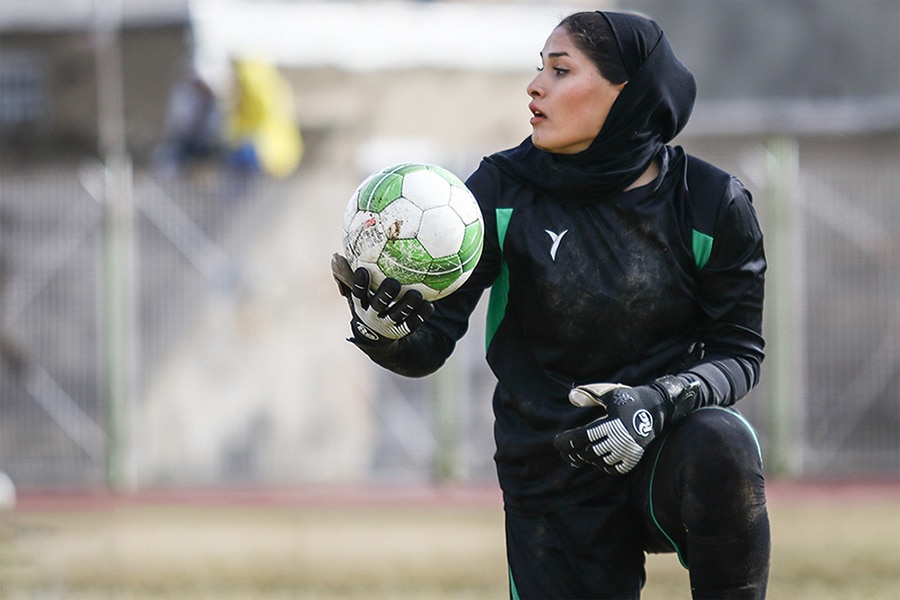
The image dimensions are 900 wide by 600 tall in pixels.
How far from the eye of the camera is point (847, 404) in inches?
482

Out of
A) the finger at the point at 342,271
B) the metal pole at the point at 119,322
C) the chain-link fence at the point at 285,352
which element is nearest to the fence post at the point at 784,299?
the chain-link fence at the point at 285,352

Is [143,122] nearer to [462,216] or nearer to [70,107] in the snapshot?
[70,107]

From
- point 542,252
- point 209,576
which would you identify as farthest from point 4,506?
point 542,252

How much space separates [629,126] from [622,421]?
A: 85cm

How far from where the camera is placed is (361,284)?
142 inches

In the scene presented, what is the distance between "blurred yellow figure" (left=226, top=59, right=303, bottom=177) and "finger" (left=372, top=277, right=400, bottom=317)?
961cm

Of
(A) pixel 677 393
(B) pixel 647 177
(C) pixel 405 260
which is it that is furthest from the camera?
(B) pixel 647 177

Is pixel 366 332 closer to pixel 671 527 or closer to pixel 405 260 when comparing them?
pixel 405 260

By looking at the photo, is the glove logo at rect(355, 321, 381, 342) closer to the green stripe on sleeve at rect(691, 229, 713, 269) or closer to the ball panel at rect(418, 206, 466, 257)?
the ball panel at rect(418, 206, 466, 257)

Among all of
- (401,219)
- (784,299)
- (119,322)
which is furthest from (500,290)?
(119,322)

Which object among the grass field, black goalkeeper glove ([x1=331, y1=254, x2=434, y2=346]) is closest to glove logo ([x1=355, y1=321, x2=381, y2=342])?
black goalkeeper glove ([x1=331, y1=254, x2=434, y2=346])

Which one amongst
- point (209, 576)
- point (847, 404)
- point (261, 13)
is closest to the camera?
point (209, 576)

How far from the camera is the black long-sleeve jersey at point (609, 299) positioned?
376cm

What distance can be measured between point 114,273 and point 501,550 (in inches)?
217
